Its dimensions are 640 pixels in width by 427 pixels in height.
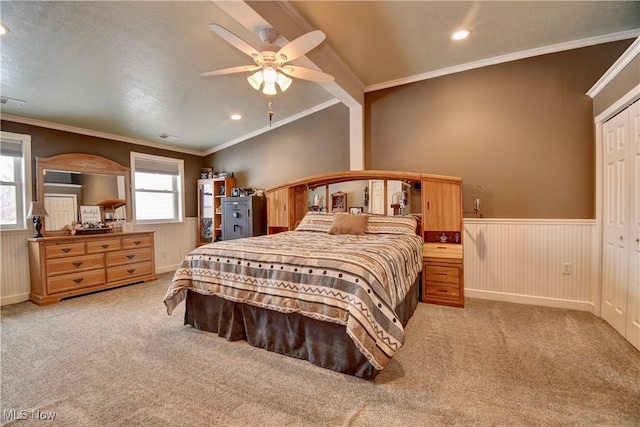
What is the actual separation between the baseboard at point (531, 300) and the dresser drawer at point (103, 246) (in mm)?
5051

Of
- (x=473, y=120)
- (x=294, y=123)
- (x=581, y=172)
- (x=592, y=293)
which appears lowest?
(x=592, y=293)

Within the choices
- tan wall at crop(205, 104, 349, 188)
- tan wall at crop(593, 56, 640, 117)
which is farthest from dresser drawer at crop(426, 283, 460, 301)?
tan wall at crop(593, 56, 640, 117)

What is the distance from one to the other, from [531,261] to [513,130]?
160 centimetres

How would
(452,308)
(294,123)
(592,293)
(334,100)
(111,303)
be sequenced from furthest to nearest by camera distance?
(294,123) < (334,100) < (111,303) < (452,308) < (592,293)

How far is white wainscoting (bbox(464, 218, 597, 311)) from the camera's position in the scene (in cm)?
320

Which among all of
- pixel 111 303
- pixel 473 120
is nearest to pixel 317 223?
pixel 473 120

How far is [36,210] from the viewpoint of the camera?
3709mm

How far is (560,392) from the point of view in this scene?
177 centimetres

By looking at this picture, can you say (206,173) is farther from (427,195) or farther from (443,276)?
(443,276)

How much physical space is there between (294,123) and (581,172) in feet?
13.4

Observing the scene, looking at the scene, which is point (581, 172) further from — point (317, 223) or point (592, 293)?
point (317, 223)

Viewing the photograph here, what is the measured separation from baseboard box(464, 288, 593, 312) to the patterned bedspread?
58.4 inches

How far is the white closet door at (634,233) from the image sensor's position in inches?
91.6

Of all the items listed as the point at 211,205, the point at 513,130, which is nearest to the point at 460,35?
the point at 513,130
